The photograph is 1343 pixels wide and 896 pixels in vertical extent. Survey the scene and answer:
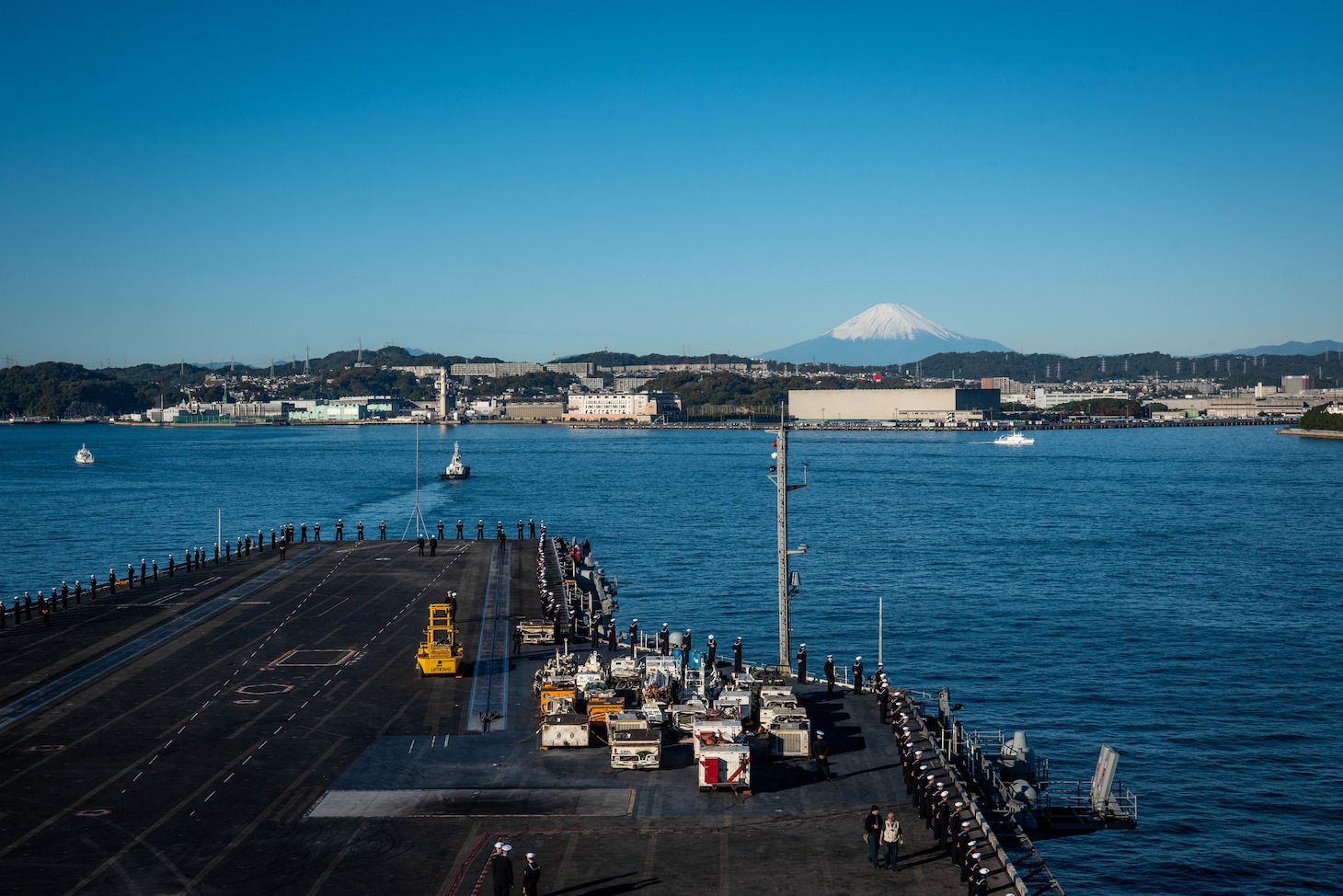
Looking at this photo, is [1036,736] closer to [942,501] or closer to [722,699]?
[722,699]

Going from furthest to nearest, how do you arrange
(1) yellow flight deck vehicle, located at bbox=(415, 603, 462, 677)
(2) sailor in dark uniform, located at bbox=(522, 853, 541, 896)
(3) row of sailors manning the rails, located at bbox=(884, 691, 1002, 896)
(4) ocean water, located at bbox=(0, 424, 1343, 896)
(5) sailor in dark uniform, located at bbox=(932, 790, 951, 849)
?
(1) yellow flight deck vehicle, located at bbox=(415, 603, 462, 677) → (4) ocean water, located at bbox=(0, 424, 1343, 896) → (5) sailor in dark uniform, located at bbox=(932, 790, 951, 849) → (3) row of sailors manning the rails, located at bbox=(884, 691, 1002, 896) → (2) sailor in dark uniform, located at bbox=(522, 853, 541, 896)

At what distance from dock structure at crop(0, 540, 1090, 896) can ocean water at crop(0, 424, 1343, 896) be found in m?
11.3

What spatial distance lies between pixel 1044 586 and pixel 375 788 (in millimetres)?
60254


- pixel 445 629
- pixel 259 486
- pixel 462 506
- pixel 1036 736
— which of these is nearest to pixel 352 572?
pixel 445 629

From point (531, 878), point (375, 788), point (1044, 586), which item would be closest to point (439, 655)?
point (375, 788)

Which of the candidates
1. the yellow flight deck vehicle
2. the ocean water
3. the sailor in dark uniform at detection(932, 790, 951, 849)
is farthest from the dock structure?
the ocean water

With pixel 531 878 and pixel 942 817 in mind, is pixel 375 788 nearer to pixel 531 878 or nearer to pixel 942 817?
pixel 531 878

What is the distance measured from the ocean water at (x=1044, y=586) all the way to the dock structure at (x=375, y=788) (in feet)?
37.0

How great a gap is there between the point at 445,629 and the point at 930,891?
22.7 meters

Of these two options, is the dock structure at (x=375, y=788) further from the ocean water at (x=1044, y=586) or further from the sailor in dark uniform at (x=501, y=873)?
the ocean water at (x=1044, y=586)

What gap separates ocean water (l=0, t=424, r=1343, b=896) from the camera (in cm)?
3969

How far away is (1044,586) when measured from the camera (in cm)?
7969

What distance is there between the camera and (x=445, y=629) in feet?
136

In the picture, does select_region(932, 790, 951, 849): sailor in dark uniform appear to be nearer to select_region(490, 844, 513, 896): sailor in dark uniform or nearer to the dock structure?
the dock structure
